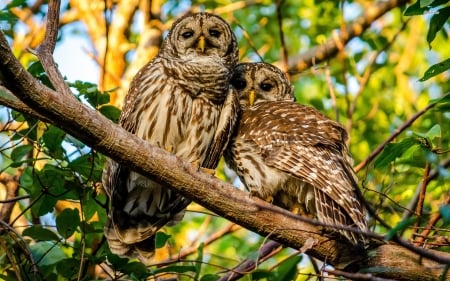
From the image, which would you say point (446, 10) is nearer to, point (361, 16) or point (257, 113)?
point (257, 113)

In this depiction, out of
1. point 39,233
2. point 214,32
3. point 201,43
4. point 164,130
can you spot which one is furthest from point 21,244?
point 214,32

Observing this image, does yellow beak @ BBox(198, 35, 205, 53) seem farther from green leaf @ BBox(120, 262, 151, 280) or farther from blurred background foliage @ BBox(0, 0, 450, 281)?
green leaf @ BBox(120, 262, 151, 280)

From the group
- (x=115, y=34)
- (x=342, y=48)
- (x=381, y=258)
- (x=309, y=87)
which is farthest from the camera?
(x=309, y=87)

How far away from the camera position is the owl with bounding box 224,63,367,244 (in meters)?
3.78

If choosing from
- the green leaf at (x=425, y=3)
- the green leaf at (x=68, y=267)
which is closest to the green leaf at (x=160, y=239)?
the green leaf at (x=68, y=267)

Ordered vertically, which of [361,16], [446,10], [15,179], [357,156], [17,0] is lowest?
[15,179]

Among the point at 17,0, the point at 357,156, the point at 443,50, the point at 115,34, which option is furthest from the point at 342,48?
the point at 443,50

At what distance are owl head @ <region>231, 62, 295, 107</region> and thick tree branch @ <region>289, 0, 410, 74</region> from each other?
1.14 meters

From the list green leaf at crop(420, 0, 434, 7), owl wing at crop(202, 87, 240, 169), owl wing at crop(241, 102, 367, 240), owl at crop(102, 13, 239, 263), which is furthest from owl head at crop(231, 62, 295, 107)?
green leaf at crop(420, 0, 434, 7)

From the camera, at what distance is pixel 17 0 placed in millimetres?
4422

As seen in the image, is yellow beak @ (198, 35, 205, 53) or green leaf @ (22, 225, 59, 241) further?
yellow beak @ (198, 35, 205, 53)

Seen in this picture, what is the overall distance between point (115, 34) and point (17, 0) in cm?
220

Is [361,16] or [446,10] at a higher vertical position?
[361,16]

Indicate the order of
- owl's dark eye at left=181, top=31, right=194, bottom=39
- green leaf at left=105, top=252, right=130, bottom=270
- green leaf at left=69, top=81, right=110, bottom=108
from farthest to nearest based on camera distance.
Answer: owl's dark eye at left=181, top=31, right=194, bottom=39 → green leaf at left=69, top=81, right=110, bottom=108 → green leaf at left=105, top=252, right=130, bottom=270
